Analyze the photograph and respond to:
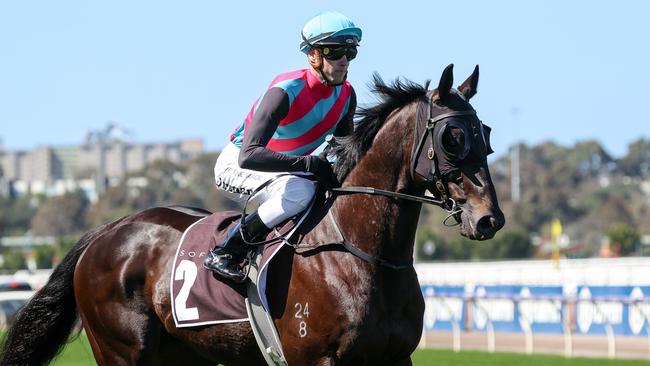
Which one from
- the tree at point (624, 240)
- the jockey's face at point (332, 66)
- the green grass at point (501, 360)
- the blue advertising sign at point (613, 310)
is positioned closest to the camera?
the jockey's face at point (332, 66)

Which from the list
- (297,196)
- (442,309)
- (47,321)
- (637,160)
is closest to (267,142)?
(297,196)

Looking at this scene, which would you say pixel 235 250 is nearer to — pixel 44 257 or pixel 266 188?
pixel 266 188

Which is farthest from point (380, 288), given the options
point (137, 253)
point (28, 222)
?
point (28, 222)

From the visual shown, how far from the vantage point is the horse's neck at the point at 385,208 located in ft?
17.7

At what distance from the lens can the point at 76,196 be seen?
249 ft

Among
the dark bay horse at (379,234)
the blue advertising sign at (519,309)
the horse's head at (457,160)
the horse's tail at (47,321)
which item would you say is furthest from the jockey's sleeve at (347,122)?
the blue advertising sign at (519,309)

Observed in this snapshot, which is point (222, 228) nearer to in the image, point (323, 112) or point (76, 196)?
point (323, 112)

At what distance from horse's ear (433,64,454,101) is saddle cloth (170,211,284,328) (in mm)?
1017

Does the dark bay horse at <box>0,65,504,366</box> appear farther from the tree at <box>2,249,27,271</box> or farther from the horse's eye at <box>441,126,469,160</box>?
the tree at <box>2,249,27,271</box>

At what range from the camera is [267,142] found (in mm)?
5500

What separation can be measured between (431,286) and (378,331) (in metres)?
16.1

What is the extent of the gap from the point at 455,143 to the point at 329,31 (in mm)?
843

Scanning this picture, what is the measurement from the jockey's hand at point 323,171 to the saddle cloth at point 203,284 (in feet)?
1.17

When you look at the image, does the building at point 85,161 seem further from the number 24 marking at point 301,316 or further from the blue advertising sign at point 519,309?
the number 24 marking at point 301,316
